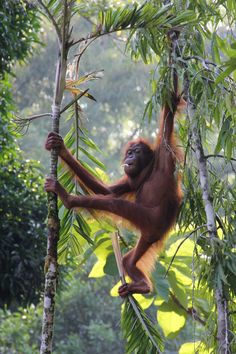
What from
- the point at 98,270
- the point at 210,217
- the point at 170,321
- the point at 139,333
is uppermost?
the point at 210,217

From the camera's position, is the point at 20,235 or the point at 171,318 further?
the point at 20,235

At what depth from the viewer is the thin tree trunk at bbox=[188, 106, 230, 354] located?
294 centimetres

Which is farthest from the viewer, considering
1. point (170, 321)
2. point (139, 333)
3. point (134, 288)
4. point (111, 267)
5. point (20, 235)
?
point (20, 235)

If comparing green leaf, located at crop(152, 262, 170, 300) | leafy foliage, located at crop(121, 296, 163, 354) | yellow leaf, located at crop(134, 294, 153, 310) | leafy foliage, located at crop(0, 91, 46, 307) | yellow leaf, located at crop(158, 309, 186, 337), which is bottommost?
leafy foliage, located at crop(121, 296, 163, 354)

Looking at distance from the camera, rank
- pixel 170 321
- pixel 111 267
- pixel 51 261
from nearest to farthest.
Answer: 1. pixel 51 261
2. pixel 111 267
3. pixel 170 321

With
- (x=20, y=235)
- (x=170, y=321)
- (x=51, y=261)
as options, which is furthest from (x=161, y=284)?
(x=20, y=235)

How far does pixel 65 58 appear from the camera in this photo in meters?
3.50

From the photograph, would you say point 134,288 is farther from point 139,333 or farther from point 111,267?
point 139,333

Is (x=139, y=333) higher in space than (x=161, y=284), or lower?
lower

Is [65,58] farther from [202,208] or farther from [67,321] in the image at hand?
[67,321]

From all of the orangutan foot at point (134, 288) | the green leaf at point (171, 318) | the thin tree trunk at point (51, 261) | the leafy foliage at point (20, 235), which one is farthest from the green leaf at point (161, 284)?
the leafy foliage at point (20, 235)

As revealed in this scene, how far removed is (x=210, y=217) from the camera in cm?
310

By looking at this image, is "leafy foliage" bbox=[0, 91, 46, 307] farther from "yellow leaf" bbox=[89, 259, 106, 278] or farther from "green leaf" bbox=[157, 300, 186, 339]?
"green leaf" bbox=[157, 300, 186, 339]

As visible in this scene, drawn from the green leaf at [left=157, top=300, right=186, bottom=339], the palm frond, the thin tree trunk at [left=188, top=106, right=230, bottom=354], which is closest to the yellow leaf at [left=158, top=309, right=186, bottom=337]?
the green leaf at [left=157, top=300, right=186, bottom=339]
